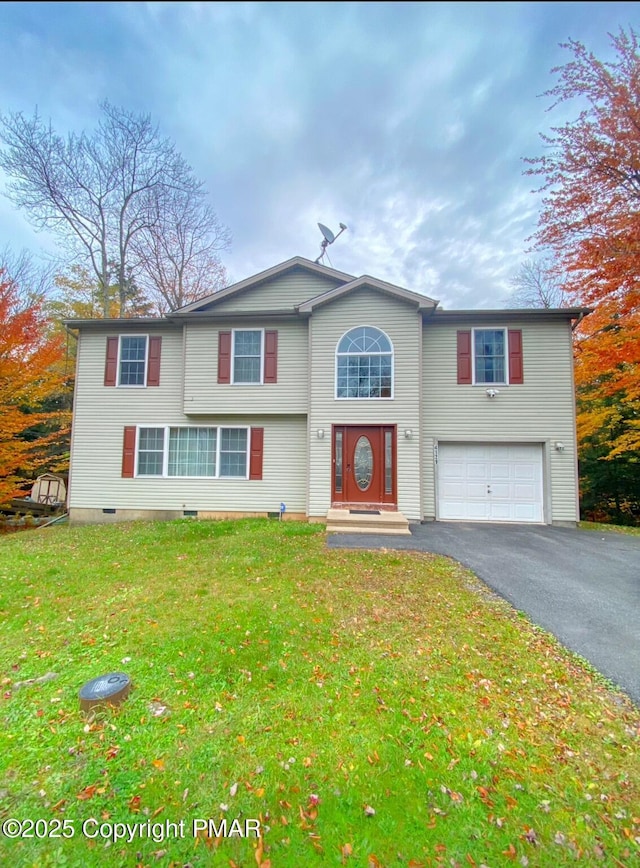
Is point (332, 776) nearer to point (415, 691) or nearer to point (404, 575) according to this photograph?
point (415, 691)

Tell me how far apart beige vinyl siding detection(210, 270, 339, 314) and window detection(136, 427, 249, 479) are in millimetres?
3762

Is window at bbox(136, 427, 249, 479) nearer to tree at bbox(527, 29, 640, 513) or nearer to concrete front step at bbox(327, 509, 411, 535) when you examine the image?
concrete front step at bbox(327, 509, 411, 535)

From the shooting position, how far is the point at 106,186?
16609 mm

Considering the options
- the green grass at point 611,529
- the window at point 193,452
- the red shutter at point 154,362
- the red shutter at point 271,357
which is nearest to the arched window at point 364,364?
the red shutter at point 271,357

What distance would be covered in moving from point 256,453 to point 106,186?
1552 centimetres

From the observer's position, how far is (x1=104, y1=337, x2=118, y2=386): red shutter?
11.0 metres

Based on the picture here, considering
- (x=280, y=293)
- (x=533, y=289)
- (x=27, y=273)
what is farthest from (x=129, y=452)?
(x=533, y=289)

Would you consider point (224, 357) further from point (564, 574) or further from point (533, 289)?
point (533, 289)

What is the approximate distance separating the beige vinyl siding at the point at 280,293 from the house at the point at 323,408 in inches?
1.7

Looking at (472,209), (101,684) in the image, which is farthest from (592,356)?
(101,684)

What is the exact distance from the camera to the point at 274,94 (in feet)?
9.50

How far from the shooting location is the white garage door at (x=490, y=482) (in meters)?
9.80

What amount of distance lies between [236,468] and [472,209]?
38.5 feet

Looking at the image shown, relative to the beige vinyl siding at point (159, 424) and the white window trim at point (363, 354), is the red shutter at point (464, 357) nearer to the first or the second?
the white window trim at point (363, 354)
